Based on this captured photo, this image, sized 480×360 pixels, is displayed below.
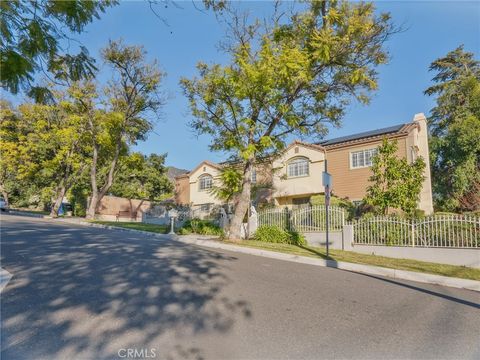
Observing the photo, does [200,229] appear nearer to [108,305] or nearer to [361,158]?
[361,158]

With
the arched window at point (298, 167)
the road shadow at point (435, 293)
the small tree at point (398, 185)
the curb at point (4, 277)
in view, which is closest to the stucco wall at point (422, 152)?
the small tree at point (398, 185)

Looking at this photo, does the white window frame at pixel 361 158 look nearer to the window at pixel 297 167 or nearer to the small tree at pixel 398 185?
the window at pixel 297 167

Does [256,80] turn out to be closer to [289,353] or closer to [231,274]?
[231,274]

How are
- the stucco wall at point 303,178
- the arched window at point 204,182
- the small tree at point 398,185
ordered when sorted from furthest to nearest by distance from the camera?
1. the arched window at point 204,182
2. the stucco wall at point 303,178
3. the small tree at point 398,185

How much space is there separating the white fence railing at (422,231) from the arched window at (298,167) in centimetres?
1137

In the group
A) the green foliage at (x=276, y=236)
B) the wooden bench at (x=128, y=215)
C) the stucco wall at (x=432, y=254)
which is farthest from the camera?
the wooden bench at (x=128, y=215)

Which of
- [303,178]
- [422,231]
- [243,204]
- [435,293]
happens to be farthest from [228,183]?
[303,178]

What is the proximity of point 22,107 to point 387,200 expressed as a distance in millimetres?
30238

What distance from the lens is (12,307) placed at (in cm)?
461

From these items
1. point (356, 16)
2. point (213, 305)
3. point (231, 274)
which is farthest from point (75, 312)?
point (356, 16)

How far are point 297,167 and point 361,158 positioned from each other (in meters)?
4.79

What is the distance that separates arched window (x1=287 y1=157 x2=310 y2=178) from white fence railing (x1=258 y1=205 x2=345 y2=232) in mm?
8575

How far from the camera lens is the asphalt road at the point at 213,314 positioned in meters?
3.72

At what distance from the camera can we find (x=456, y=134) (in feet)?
80.2
